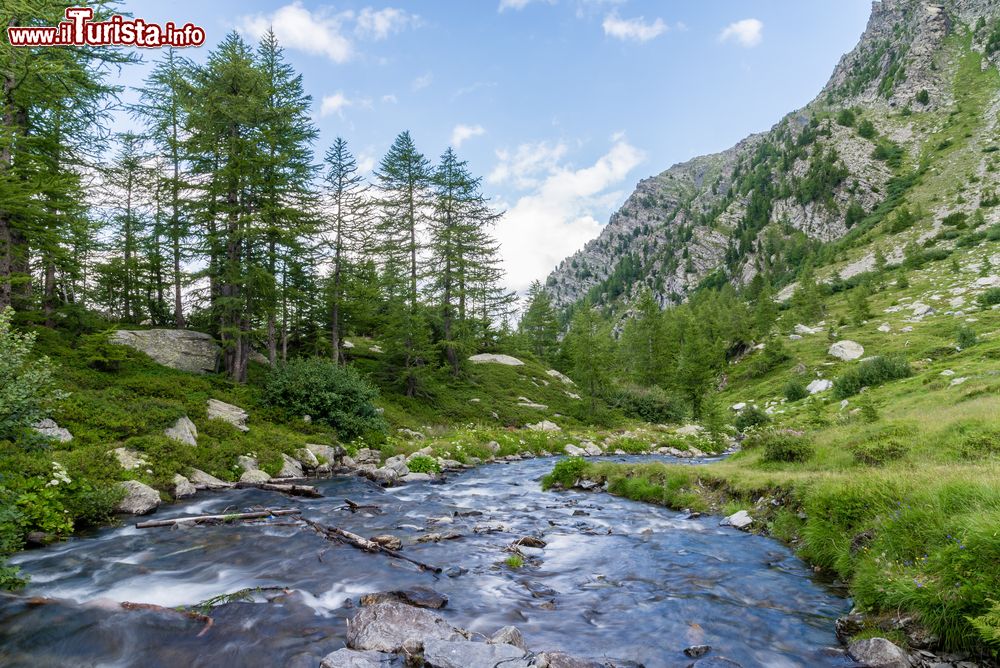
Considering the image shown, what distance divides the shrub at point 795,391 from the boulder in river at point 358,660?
1982 inches

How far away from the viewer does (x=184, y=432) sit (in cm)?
1714

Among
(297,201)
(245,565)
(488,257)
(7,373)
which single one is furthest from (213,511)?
(488,257)

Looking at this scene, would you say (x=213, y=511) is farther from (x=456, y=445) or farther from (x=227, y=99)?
(x=227, y=99)

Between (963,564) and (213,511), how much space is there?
51.9 ft

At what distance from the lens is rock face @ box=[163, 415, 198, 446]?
54.6 ft

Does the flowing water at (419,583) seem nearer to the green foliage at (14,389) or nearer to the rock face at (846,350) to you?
the green foliage at (14,389)

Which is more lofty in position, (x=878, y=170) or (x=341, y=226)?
(x=878, y=170)

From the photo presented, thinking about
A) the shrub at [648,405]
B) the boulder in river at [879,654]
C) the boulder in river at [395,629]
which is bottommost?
the shrub at [648,405]

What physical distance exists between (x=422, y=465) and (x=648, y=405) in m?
36.4

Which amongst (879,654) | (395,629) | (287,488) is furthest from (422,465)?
(879,654)

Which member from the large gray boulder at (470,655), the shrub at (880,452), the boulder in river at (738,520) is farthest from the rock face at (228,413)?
the shrub at (880,452)

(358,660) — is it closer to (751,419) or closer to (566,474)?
(566,474)

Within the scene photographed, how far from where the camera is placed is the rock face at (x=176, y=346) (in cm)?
2506

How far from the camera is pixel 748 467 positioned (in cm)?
1720
